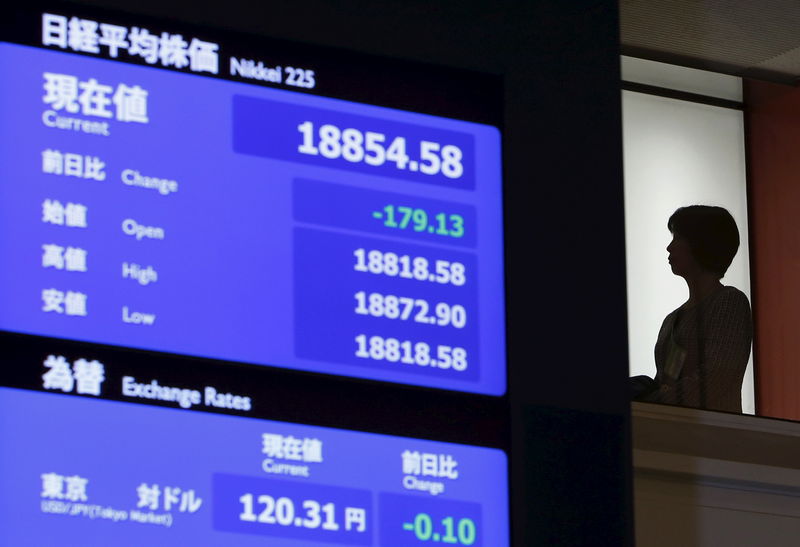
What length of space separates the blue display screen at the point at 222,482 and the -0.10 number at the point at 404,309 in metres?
0.29

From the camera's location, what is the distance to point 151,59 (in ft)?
13.1

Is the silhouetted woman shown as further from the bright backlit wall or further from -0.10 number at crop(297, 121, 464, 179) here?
-0.10 number at crop(297, 121, 464, 179)

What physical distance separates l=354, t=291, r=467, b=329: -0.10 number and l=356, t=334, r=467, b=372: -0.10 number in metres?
0.06

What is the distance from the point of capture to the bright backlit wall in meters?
5.54

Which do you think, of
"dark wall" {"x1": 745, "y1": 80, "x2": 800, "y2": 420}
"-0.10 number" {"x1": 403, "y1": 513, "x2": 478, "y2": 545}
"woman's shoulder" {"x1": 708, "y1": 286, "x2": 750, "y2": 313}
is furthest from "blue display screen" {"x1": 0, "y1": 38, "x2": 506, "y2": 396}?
"dark wall" {"x1": 745, "y1": 80, "x2": 800, "y2": 420}

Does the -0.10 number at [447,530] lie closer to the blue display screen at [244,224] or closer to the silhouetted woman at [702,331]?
the blue display screen at [244,224]

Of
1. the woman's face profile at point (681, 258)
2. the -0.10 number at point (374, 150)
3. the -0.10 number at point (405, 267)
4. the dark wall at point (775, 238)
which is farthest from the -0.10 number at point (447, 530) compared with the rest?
the dark wall at point (775, 238)

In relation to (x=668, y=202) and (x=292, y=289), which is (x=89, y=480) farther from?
(x=668, y=202)

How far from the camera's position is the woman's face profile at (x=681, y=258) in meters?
5.52

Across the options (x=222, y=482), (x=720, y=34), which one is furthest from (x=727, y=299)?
(x=222, y=482)

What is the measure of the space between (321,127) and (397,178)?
0.72ft

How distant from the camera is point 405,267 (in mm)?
4098

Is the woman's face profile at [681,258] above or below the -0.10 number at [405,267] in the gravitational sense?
above

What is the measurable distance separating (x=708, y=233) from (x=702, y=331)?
1.30ft
